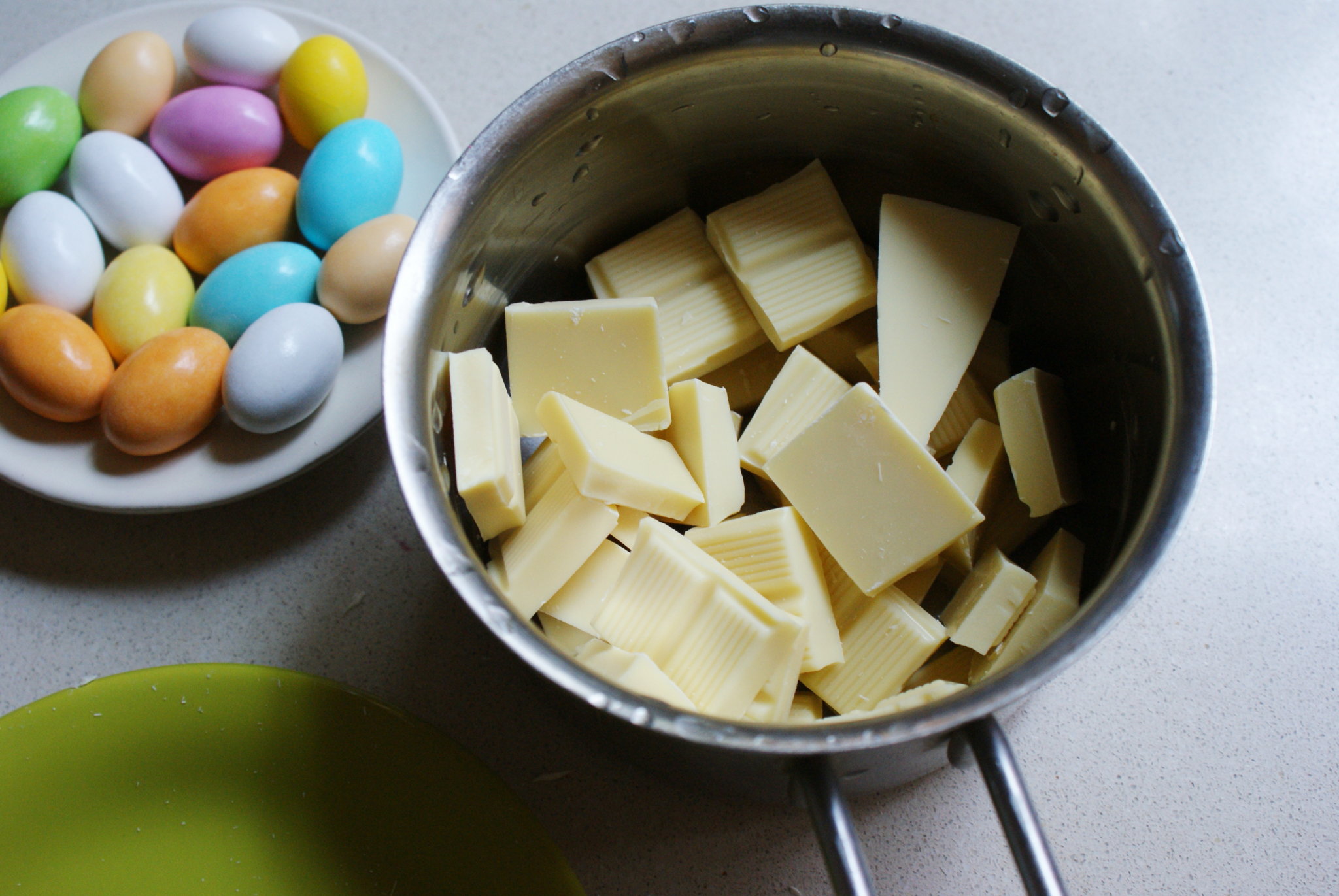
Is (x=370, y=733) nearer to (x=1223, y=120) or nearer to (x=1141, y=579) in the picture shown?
(x=1141, y=579)

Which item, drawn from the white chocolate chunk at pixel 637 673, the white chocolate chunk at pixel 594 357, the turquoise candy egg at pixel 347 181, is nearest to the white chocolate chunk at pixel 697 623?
the white chocolate chunk at pixel 637 673

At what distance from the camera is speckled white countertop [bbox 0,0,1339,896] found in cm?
84

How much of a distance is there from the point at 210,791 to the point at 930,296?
2.63 feet

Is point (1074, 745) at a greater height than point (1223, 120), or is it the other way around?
point (1223, 120)

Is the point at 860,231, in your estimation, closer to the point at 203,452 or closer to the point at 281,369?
the point at 281,369

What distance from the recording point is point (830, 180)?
868mm

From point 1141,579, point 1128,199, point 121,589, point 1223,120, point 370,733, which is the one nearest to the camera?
point 1141,579

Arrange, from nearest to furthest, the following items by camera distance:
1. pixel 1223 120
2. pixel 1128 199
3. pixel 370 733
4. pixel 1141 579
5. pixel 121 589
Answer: pixel 1141 579, pixel 1128 199, pixel 370 733, pixel 121 589, pixel 1223 120

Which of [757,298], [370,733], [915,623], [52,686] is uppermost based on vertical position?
[757,298]

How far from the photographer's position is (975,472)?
80cm

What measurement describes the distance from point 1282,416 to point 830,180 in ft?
1.78

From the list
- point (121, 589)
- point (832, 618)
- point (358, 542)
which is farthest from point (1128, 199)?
point (121, 589)

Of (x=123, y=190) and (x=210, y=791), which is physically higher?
(x=123, y=190)

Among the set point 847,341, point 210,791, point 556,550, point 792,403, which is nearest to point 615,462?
point 556,550
